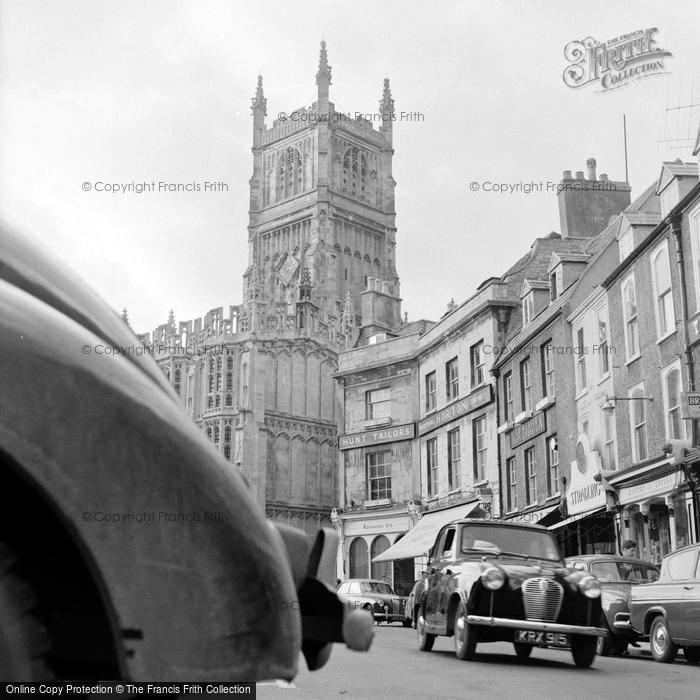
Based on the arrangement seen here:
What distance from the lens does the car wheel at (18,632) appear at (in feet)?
5.65

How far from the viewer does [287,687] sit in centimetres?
721

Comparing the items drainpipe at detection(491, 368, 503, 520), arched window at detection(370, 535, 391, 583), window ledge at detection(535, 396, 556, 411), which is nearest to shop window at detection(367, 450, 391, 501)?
arched window at detection(370, 535, 391, 583)

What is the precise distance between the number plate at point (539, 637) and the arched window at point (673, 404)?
10.2 meters

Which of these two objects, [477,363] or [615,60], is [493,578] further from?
[477,363]

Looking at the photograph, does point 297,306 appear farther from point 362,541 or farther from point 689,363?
point 689,363

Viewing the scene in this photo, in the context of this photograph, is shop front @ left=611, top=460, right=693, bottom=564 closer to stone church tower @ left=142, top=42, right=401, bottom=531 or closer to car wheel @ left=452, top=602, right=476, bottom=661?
car wheel @ left=452, top=602, right=476, bottom=661

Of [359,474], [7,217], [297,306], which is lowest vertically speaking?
[7,217]

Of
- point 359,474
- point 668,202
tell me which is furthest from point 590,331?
point 359,474

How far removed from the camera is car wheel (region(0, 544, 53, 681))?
172 centimetres

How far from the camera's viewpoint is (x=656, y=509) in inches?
799

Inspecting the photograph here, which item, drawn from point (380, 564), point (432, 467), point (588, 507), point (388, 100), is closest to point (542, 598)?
point (588, 507)

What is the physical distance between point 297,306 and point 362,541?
25.1m

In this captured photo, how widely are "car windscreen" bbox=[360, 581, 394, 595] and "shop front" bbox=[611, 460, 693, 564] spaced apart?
6.59 metres

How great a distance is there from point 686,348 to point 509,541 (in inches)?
347
